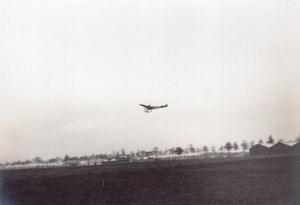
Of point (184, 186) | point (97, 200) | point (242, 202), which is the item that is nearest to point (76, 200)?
point (97, 200)

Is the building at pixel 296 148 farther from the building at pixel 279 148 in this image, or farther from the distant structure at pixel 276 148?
the building at pixel 279 148

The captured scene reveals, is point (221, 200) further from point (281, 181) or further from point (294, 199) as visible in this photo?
point (281, 181)

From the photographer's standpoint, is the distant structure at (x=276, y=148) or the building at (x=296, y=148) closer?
the building at (x=296, y=148)

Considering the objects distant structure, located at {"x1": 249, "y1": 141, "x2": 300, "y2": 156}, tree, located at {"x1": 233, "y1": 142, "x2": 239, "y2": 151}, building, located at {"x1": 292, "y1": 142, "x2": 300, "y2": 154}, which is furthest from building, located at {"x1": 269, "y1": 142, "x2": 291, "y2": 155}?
tree, located at {"x1": 233, "y1": 142, "x2": 239, "y2": 151}

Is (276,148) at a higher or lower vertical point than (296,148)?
higher

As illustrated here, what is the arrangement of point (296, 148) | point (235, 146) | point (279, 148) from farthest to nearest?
point (235, 146) → point (279, 148) → point (296, 148)

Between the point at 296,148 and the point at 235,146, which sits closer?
the point at 296,148

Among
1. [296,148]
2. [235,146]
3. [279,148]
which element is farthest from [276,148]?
[235,146]

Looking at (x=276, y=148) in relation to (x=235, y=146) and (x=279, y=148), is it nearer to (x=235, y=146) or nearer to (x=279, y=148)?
(x=279, y=148)

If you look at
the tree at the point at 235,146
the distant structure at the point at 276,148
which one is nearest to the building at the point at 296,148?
the distant structure at the point at 276,148
